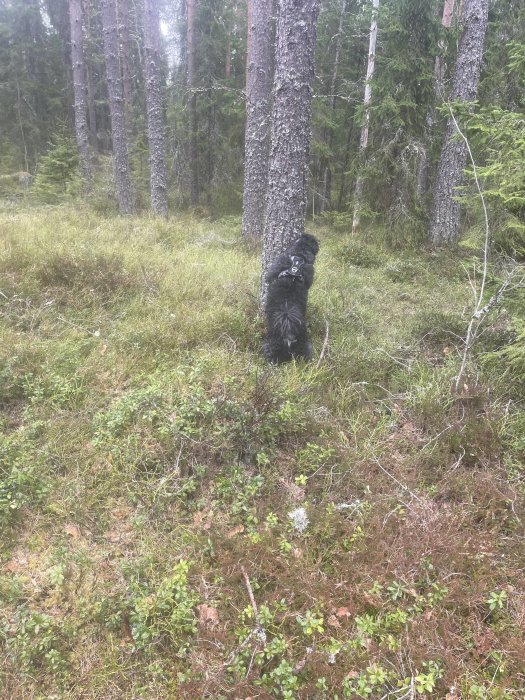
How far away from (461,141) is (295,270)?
5557 millimetres

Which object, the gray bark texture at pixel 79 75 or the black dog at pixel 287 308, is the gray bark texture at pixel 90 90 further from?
the black dog at pixel 287 308

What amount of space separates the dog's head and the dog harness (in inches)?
6.1

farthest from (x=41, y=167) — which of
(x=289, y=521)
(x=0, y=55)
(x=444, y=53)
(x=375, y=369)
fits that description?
(x=289, y=521)

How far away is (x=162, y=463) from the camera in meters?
3.25

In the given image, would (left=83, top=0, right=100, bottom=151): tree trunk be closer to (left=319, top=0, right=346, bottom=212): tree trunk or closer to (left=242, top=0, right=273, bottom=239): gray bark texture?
(left=319, top=0, right=346, bottom=212): tree trunk

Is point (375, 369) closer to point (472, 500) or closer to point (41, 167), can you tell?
point (472, 500)

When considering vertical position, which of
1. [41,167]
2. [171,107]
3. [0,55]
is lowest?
[41,167]

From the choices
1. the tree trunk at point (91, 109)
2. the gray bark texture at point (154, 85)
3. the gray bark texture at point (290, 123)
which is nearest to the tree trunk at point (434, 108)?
the gray bark texture at point (290, 123)

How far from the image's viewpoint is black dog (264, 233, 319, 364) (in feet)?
14.2

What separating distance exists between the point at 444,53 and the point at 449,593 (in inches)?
447

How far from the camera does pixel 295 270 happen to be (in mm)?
4402

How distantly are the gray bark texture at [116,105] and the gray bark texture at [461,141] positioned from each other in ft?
26.3

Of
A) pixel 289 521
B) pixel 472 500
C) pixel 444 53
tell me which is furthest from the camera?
pixel 444 53

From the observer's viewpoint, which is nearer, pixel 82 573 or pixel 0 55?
pixel 82 573
